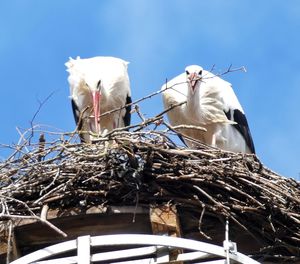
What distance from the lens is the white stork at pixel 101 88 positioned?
9.84m

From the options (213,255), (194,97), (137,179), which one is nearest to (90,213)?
(137,179)

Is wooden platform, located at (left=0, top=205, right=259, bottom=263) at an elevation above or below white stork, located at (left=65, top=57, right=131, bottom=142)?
below

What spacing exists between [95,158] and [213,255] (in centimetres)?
118

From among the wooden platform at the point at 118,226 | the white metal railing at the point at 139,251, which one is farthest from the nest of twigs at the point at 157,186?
the white metal railing at the point at 139,251

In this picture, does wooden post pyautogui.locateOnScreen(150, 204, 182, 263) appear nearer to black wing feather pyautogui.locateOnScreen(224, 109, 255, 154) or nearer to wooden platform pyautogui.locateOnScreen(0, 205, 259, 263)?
wooden platform pyautogui.locateOnScreen(0, 205, 259, 263)

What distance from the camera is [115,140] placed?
6199 mm

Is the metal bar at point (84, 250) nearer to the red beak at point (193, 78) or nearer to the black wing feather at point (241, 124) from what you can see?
the red beak at point (193, 78)

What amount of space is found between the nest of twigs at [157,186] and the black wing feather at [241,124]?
9.50 ft

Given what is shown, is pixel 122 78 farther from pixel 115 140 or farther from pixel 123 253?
pixel 123 253

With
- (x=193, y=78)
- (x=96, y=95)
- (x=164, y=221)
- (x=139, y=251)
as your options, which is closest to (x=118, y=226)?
(x=164, y=221)

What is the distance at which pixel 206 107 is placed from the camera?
29.9 ft

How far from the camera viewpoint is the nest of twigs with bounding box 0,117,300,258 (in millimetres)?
6043

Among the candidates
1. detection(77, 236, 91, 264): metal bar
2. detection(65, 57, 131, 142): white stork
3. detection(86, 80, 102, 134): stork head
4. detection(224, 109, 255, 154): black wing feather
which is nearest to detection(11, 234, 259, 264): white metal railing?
detection(77, 236, 91, 264): metal bar

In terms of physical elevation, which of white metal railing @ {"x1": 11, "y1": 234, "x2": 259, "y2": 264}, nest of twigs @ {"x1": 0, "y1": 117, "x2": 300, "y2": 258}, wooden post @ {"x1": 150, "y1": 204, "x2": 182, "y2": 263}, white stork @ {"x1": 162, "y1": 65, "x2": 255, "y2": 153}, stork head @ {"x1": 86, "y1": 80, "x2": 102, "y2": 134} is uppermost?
stork head @ {"x1": 86, "y1": 80, "x2": 102, "y2": 134}
